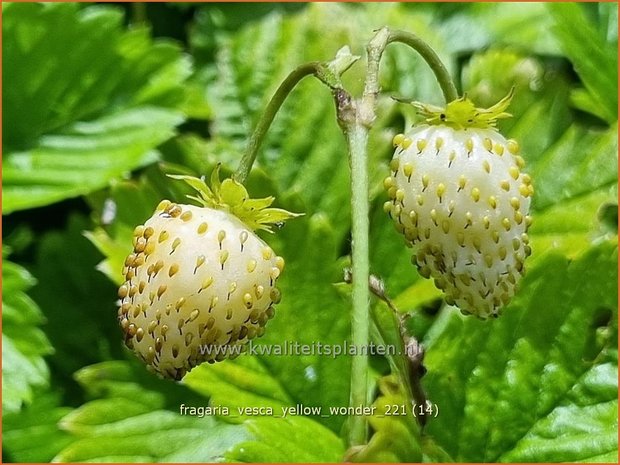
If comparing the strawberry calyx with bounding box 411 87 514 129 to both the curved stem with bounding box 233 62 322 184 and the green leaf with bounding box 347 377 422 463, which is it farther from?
the green leaf with bounding box 347 377 422 463

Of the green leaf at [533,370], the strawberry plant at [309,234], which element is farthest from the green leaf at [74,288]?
the green leaf at [533,370]

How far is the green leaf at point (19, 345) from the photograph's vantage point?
37.2 inches

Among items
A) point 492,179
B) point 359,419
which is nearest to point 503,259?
point 492,179

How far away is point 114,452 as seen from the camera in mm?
926

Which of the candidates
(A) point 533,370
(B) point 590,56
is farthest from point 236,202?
(B) point 590,56

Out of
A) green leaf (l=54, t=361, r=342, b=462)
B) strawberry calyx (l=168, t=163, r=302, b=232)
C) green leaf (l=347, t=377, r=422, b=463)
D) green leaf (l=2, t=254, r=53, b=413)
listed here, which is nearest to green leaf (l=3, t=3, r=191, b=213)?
green leaf (l=2, t=254, r=53, b=413)

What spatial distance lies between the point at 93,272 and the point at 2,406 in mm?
231

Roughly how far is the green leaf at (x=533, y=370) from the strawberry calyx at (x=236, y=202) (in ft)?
0.96

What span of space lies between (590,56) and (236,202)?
0.65 m

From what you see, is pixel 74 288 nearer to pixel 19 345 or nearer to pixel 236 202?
pixel 19 345

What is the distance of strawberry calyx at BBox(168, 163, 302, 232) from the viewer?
0.67 metres

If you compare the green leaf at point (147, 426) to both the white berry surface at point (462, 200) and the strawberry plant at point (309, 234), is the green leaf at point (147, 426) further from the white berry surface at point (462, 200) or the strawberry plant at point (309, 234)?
the white berry surface at point (462, 200)

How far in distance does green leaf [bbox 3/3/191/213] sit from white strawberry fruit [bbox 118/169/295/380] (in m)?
0.44

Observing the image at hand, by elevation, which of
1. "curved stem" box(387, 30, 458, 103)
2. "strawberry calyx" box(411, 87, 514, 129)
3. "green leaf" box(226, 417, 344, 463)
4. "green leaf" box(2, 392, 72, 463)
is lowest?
"green leaf" box(2, 392, 72, 463)
